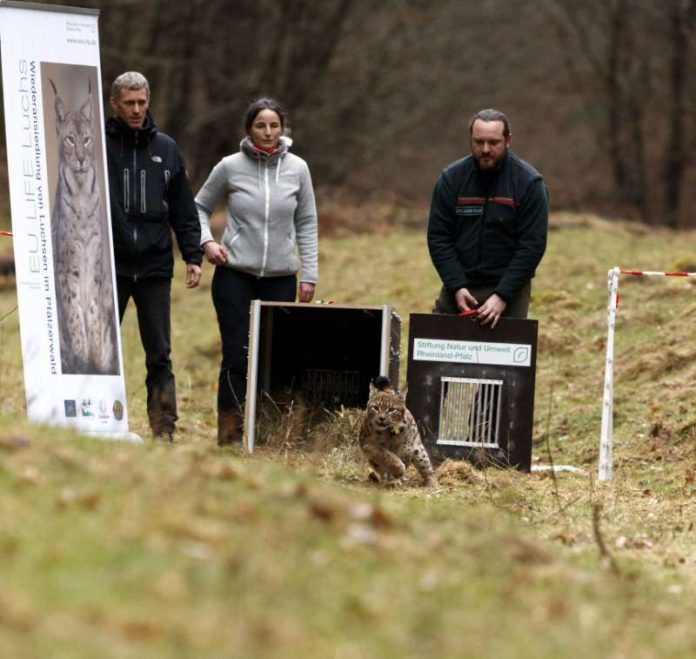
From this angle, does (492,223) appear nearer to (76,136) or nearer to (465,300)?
(465,300)

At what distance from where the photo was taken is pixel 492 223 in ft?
32.3

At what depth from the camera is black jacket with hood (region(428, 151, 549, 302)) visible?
978 cm

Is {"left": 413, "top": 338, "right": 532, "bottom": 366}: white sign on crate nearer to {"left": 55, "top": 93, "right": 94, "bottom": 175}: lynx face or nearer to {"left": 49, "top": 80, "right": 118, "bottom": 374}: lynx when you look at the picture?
{"left": 49, "top": 80, "right": 118, "bottom": 374}: lynx

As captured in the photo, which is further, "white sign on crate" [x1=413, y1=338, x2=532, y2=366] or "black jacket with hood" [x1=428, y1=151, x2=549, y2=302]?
"white sign on crate" [x1=413, y1=338, x2=532, y2=366]

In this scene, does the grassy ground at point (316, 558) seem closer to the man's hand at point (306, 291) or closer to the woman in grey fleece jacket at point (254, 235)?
the woman in grey fleece jacket at point (254, 235)

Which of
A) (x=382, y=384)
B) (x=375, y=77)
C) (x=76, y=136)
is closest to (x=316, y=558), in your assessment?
(x=382, y=384)

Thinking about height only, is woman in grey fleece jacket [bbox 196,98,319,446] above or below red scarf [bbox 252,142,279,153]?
below

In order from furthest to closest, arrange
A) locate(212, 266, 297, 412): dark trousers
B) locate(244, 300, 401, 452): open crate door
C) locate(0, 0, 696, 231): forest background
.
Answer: locate(0, 0, 696, 231): forest background
locate(244, 300, 401, 452): open crate door
locate(212, 266, 297, 412): dark trousers

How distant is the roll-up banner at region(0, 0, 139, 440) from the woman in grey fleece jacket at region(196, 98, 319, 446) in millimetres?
1089

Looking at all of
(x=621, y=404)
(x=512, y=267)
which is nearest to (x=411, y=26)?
(x=621, y=404)

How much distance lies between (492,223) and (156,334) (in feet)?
7.57

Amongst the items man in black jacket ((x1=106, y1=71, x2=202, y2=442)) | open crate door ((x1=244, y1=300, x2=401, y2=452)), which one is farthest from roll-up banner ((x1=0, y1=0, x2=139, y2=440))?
open crate door ((x1=244, y1=300, x2=401, y2=452))

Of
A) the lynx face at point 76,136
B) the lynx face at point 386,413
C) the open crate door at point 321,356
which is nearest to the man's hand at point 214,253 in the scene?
the open crate door at point 321,356

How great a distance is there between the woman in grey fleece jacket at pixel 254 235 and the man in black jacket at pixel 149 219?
28 centimetres
